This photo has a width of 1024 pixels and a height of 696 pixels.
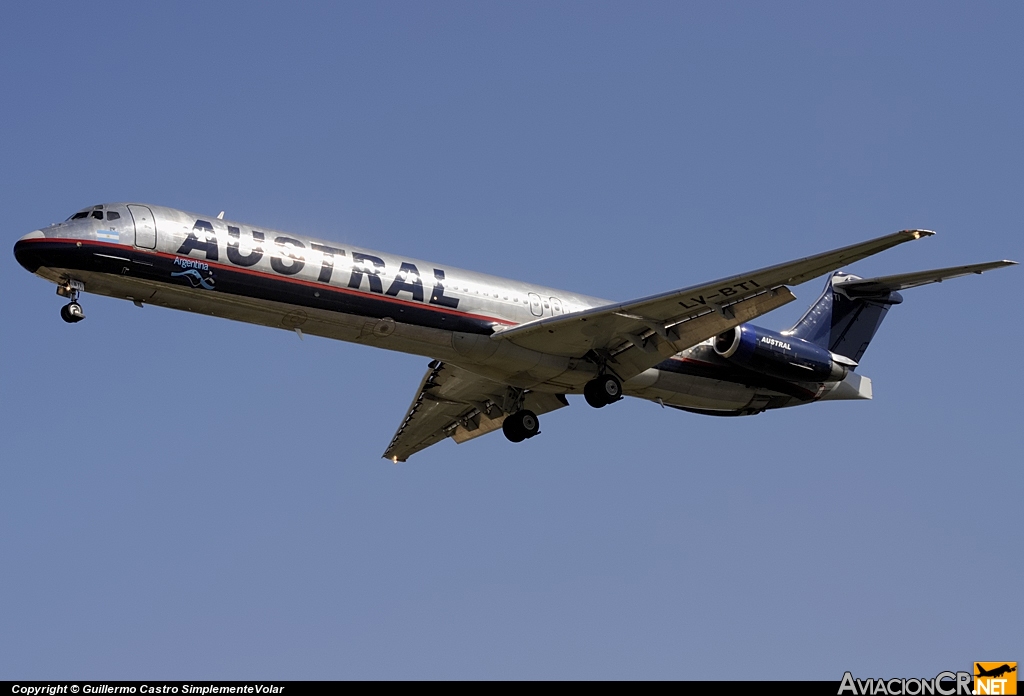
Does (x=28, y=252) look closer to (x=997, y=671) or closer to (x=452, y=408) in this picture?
(x=452, y=408)

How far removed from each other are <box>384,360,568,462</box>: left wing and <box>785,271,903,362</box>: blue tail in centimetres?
669

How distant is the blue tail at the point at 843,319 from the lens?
31.1 metres

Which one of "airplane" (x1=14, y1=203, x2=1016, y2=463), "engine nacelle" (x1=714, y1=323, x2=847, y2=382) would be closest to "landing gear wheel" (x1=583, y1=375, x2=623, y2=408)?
"airplane" (x1=14, y1=203, x2=1016, y2=463)

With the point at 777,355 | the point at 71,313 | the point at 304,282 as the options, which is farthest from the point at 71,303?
the point at 777,355

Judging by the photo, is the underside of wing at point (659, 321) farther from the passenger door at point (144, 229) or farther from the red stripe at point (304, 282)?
the passenger door at point (144, 229)

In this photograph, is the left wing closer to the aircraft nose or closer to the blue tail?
the blue tail

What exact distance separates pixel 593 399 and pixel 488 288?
3.22 metres

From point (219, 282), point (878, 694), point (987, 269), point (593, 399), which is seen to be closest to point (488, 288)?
point (593, 399)

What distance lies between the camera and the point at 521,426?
1118 inches

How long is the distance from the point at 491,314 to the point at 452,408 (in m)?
5.09

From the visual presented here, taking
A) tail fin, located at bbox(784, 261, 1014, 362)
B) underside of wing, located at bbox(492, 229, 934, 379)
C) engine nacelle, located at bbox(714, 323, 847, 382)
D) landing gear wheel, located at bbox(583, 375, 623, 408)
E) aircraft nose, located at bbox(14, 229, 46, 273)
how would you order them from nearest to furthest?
aircraft nose, located at bbox(14, 229, 46, 273) → underside of wing, located at bbox(492, 229, 934, 379) → landing gear wheel, located at bbox(583, 375, 623, 408) → engine nacelle, located at bbox(714, 323, 847, 382) → tail fin, located at bbox(784, 261, 1014, 362)

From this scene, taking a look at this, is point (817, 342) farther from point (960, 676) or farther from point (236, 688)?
point (236, 688)

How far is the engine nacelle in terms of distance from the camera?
28016 mm

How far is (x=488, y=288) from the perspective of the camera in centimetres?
2566
